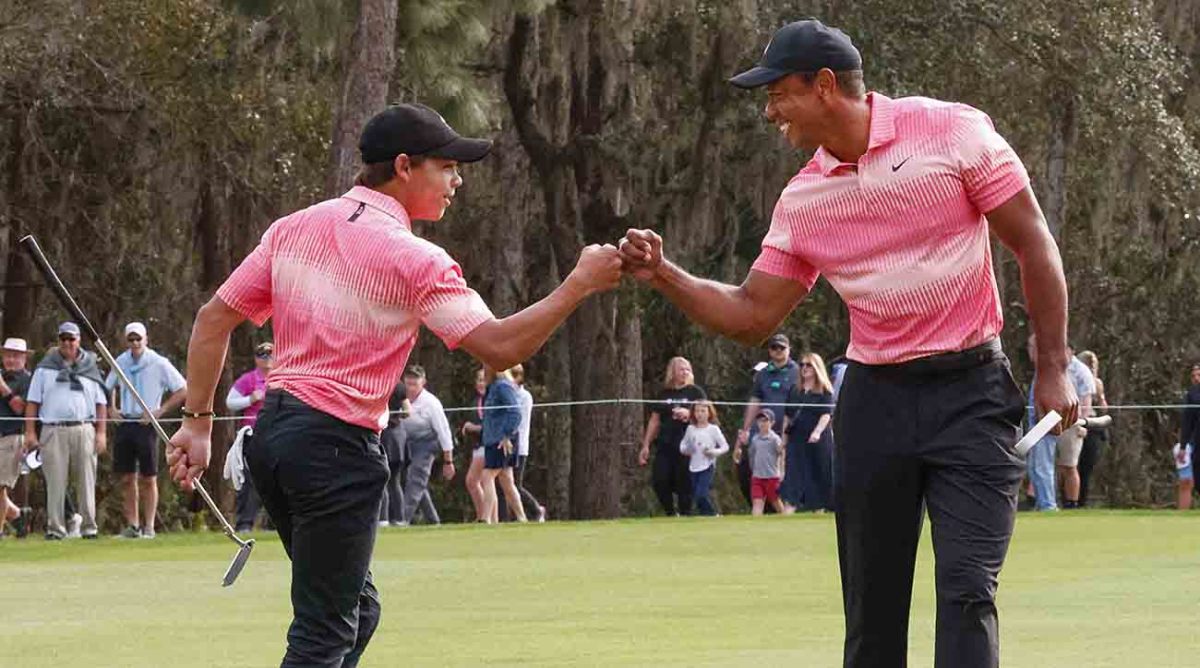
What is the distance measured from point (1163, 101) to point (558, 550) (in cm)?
1896

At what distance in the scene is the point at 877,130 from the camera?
716 centimetres

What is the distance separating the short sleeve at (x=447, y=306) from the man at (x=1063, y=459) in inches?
688

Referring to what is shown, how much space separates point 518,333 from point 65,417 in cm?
1671

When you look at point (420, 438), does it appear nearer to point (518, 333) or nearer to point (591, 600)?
point (591, 600)

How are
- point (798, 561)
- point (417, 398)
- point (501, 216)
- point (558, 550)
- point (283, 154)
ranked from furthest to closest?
point (501, 216)
point (283, 154)
point (417, 398)
point (558, 550)
point (798, 561)

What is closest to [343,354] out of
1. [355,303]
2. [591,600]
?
[355,303]

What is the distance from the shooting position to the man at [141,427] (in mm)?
23000

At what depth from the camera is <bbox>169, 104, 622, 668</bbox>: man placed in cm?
707

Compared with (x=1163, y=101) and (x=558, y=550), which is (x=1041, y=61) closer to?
(x=1163, y=101)

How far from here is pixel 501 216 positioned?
39312 millimetres

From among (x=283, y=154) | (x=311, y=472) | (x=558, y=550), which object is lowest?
(x=558, y=550)

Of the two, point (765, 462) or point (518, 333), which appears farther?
point (765, 462)

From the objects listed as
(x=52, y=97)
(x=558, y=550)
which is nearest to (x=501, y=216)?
(x=52, y=97)

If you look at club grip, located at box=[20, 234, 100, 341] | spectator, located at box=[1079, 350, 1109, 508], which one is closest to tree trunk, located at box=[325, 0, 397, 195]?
spectator, located at box=[1079, 350, 1109, 508]
